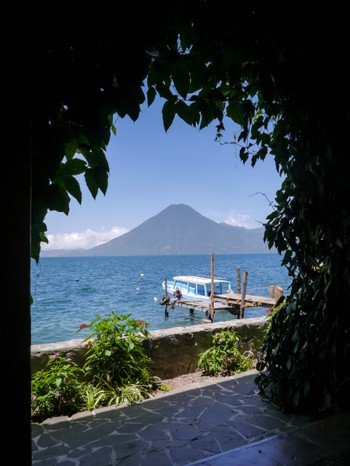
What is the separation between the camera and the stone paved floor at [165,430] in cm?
323

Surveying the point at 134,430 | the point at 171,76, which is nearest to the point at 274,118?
the point at 171,76

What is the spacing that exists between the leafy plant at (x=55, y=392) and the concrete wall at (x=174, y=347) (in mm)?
352

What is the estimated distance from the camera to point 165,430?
3744mm

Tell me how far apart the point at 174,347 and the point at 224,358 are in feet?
2.93

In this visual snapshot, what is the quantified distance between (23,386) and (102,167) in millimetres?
757

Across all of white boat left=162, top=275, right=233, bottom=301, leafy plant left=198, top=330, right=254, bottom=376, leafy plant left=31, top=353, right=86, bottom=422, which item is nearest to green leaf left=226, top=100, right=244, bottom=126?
leafy plant left=31, top=353, right=86, bottom=422

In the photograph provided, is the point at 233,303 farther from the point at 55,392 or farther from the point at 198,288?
the point at 55,392

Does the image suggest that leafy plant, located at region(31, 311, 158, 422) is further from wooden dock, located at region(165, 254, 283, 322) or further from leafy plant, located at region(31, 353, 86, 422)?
wooden dock, located at region(165, 254, 283, 322)

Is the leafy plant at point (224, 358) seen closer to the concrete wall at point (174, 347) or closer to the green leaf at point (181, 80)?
the concrete wall at point (174, 347)

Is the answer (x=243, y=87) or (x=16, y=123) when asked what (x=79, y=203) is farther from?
(x=243, y=87)

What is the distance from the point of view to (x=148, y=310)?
97.2 feet

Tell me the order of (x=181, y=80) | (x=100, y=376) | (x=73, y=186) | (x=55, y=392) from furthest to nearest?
(x=100, y=376)
(x=55, y=392)
(x=181, y=80)
(x=73, y=186)

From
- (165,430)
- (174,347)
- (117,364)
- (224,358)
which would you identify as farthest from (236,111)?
(224,358)

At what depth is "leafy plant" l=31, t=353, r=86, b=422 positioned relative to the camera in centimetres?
412
